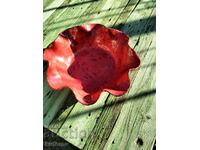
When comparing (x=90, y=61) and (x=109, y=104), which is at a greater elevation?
(x=90, y=61)

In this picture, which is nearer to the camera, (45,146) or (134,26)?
(45,146)

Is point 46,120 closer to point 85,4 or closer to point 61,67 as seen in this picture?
point 61,67

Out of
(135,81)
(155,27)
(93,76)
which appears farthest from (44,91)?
(155,27)
